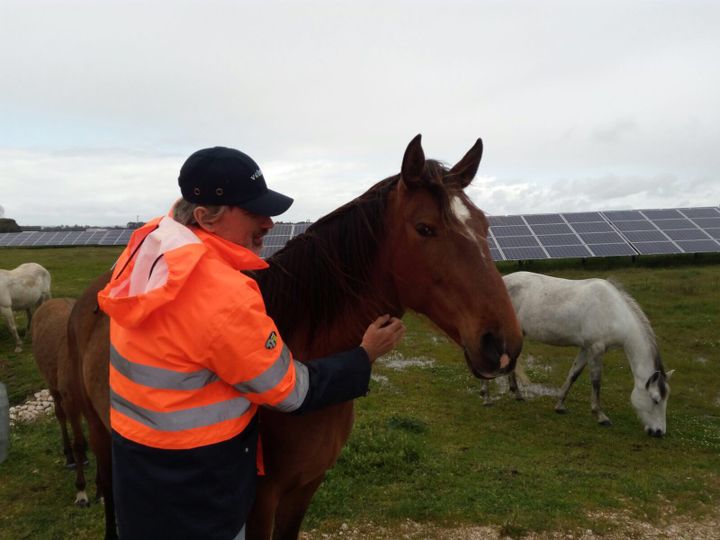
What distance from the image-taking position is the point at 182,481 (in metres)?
1.61

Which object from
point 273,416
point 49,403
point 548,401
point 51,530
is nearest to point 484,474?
point 548,401

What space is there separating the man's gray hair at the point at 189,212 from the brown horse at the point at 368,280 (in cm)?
52

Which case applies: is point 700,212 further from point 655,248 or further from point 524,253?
point 524,253

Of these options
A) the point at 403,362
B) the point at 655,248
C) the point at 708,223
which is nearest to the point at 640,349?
the point at 403,362

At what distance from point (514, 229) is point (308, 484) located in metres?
22.2

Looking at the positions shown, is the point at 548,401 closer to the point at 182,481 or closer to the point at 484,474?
the point at 484,474

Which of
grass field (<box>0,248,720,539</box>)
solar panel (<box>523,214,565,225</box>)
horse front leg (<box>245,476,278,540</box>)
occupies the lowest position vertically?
grass field (<box>0,248,720,539</box>)

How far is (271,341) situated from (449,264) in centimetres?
82

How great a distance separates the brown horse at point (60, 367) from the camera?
438cm

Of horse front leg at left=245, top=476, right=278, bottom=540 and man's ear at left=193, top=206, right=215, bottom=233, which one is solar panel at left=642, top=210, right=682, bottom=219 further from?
man's ear at left=193, top=206, right=215, bottom=233

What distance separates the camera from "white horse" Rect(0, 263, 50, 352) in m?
10.9

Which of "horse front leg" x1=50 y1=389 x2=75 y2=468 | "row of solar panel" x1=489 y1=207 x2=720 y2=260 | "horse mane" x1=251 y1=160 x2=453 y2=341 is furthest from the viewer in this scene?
"row of solar panel" x1=489 y1=207 x2=720 y2=260

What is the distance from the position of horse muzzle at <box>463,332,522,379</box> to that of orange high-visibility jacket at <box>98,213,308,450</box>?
2.23 feet

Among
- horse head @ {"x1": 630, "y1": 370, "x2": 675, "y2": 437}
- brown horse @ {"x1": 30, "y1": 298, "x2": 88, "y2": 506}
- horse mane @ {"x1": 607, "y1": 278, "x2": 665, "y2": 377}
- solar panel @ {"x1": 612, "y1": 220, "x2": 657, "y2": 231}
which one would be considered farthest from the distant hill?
horse head @ {"x1": 630, "y1": 370, "x2": 675, "y2": 437}
